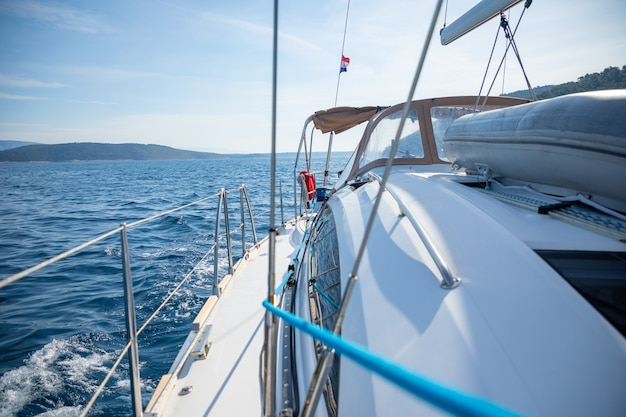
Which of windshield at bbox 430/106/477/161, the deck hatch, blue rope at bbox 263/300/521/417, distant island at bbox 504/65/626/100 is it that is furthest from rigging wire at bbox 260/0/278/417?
distant island at bbox 504/65/626/100

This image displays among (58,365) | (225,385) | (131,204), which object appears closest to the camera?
(225,385)

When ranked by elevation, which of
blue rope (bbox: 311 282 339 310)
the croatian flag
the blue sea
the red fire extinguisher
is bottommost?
the blue sea

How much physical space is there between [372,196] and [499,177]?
2.76 feet

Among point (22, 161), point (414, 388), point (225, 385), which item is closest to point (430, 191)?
point (414, 388)

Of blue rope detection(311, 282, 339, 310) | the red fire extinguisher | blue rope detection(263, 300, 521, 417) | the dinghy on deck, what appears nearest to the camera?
blue rope detection(263, 300, 521, 417)

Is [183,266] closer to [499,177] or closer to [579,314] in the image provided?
[499,177]

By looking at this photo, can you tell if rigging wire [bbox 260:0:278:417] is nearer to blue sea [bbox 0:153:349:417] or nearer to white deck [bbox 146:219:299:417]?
white deck [bbox 146:219:299:417]

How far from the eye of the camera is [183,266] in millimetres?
7668

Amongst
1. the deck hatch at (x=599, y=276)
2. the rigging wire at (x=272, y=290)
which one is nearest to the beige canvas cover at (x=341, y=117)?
the deck hatch at (x=599, y=276)

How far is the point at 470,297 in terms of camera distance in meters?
1.22

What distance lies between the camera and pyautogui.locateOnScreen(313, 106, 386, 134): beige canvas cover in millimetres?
7500

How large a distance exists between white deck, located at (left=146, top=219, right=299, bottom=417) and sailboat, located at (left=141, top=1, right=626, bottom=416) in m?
0.01

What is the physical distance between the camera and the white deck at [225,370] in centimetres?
208

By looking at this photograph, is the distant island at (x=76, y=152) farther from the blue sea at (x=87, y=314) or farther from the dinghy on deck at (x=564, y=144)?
the dinghy on deck at (x=564, y=144)
